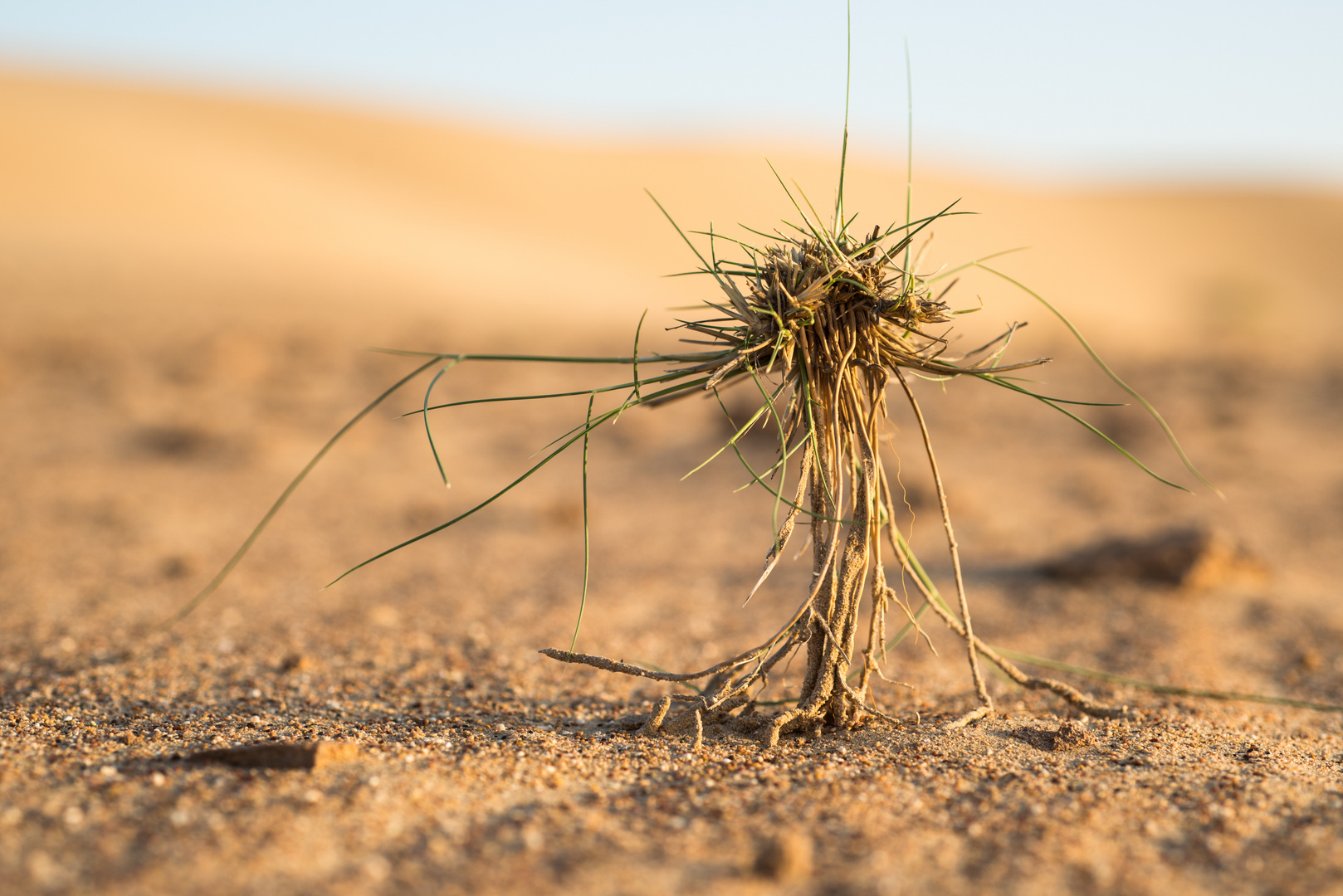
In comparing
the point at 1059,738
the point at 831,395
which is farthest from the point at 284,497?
the point at 1059,738

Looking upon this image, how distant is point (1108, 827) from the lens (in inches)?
72.2

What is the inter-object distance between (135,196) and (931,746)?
2545cm

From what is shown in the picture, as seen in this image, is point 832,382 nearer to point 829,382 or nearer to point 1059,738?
point 829,382

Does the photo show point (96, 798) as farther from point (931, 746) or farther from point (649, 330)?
point (649, 330)

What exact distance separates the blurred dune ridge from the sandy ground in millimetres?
1475

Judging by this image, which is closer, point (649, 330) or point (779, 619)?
point (779, 619)

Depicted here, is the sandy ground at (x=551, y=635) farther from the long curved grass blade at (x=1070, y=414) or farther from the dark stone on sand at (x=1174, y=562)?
the long curved grass blade at (x=1070, y=414)

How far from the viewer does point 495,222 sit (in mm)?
32844

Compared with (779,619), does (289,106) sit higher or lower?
higher

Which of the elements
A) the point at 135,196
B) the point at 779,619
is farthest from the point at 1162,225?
the point at 779,619

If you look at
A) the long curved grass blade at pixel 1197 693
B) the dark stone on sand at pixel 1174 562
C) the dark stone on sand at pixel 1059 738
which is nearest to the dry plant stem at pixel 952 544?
the dark stone on sand at pixel 1059 738

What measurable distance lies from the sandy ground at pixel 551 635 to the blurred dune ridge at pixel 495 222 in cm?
147

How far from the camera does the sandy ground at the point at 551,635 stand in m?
1.73

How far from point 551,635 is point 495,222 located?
31.1 m
